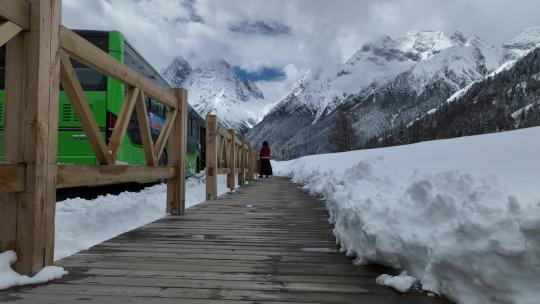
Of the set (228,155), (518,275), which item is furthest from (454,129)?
(518,275)

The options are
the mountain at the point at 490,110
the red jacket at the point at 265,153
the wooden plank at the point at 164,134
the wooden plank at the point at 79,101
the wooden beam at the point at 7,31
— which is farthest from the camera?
the mountain at the point at 490,110

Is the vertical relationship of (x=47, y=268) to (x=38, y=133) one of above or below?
below

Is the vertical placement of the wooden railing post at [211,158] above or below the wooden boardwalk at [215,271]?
above

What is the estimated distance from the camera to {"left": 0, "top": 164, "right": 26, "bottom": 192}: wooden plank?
7.77ft

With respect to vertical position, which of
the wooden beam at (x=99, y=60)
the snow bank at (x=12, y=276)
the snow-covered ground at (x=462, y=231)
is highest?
the wooden beam at (x=99, y=60)

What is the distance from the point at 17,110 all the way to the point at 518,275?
264 centimetres

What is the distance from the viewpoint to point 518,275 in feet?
6.16

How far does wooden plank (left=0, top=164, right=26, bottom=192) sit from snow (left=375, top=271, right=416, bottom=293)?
2086 mm

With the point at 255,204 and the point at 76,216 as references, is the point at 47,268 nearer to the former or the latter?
the point at 76,216

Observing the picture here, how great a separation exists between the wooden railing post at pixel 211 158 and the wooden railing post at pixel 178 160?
95.2 inches

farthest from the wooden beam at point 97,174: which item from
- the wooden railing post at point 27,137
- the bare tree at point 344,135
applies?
the bare tree at point 344,135

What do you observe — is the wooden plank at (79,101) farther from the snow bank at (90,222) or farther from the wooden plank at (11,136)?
the snow bank at (90,222)

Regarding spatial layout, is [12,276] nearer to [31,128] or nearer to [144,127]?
[31,128]

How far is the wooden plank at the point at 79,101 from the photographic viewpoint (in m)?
2.87
